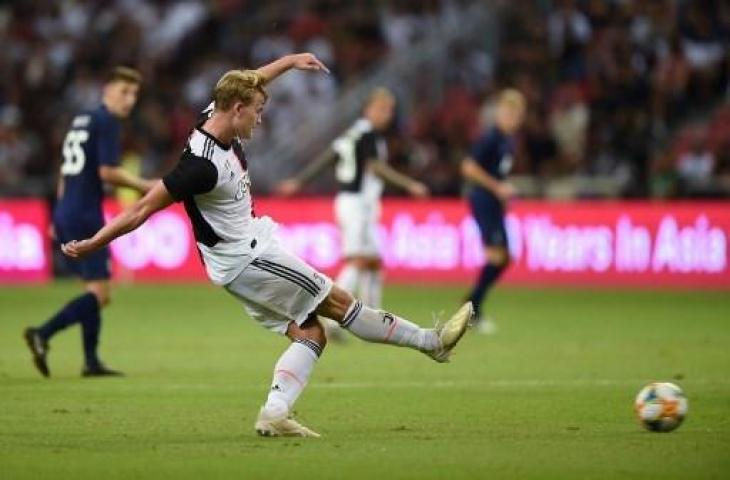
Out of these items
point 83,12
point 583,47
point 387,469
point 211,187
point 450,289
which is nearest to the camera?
point 387,469

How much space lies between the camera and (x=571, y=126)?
25.9 metres

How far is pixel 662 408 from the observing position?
29.6ft

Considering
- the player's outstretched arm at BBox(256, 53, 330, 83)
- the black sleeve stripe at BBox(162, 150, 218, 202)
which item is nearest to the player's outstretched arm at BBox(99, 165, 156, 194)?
the player's outstretched arm at BBox(256, 53, 330, 83)

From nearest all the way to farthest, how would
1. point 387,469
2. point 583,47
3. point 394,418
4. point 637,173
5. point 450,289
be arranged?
point 387,469, point 394,418, point 450,289, point 637,173, point 583,47

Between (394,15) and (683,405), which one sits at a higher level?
(394,15)

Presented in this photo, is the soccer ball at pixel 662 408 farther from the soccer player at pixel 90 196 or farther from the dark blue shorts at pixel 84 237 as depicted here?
the dark blue shorts at pixel 84 237

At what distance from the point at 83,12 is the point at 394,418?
2108 cm

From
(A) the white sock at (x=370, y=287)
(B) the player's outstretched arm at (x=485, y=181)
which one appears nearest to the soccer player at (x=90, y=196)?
(A) the white sock at (x=370, y=287)

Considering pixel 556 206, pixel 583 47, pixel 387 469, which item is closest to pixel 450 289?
pixel 556 206

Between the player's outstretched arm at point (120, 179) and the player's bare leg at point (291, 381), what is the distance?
10.7 ft

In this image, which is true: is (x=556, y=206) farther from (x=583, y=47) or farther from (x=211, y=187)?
(x=211, y=187)

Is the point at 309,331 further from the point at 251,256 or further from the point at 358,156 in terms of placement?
the point at 358,156

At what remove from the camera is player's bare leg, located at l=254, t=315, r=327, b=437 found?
8.98 meters

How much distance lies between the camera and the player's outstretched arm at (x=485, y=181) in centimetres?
1723
